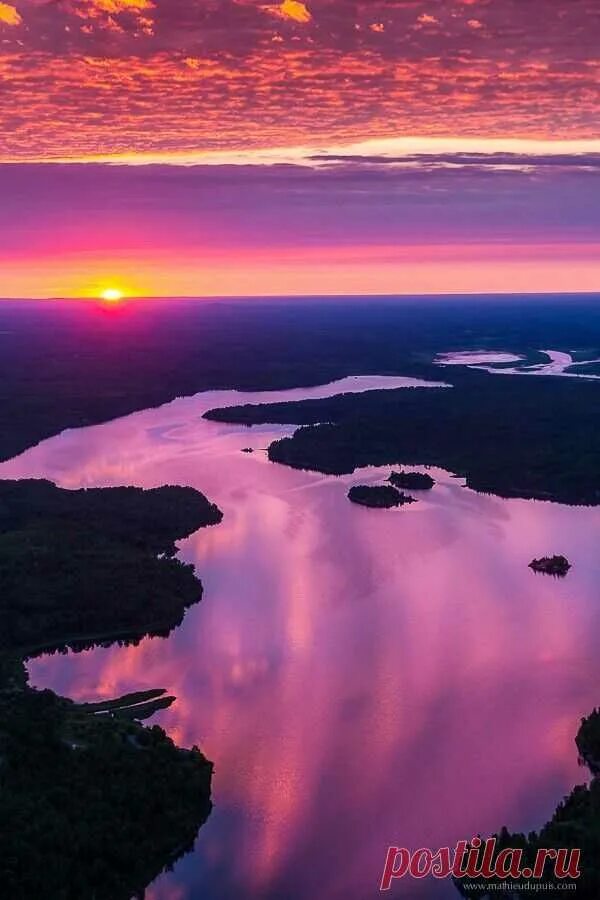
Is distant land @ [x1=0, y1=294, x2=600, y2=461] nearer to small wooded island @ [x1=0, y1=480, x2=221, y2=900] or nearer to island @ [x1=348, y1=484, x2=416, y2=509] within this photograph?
island @ [x1=348, y1=484, x2=416, y2=509]

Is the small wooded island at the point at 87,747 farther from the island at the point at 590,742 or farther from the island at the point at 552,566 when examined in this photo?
the island at the point at 552,566

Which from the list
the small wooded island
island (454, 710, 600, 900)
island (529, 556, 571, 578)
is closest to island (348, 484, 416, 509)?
island (529, 556, 571, 578)

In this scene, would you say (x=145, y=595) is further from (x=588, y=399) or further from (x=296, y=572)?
(x=588, y=399)

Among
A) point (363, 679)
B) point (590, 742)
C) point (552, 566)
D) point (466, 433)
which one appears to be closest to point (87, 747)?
point (363, 679)

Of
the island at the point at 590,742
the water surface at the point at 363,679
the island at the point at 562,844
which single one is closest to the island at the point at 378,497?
the water surface at the point at 363,679

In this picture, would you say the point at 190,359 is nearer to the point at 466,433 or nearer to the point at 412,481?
the point at 466,433

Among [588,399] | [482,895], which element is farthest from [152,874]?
[588,399]
